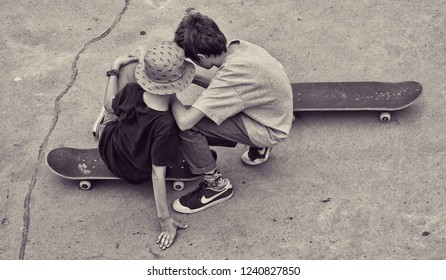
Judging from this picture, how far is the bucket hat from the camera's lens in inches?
130

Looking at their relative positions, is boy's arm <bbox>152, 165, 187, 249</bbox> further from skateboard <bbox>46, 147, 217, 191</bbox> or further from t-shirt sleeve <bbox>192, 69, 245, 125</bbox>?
t-shirt sleeve <bbox>192, 69, 245, 125</bbox>

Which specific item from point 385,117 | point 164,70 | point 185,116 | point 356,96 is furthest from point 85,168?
point 385,117

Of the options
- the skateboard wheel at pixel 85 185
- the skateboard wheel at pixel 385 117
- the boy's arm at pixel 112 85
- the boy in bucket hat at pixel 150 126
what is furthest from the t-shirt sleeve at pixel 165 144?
the skateboard wheel at pixel 385 117

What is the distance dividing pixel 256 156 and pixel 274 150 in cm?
18

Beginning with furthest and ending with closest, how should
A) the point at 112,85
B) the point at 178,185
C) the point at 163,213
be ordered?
the point at 178,185
the point at 112,85
the point at 163,213

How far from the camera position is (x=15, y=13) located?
5336 millimetres

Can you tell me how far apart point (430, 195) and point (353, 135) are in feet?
2.19

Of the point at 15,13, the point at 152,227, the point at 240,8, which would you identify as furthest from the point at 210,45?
the point at 15,13

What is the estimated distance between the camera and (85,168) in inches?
155

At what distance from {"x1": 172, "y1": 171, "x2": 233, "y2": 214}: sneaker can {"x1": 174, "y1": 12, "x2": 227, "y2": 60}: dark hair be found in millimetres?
764

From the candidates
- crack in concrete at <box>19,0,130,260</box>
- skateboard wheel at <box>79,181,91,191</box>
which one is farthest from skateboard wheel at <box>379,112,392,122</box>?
crack in concrete at <box>19,0,130,260</box>

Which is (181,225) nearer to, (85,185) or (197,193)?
(197,193)

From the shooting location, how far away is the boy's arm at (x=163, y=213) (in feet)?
11.6

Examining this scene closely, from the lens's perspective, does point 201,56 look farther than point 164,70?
Yes
